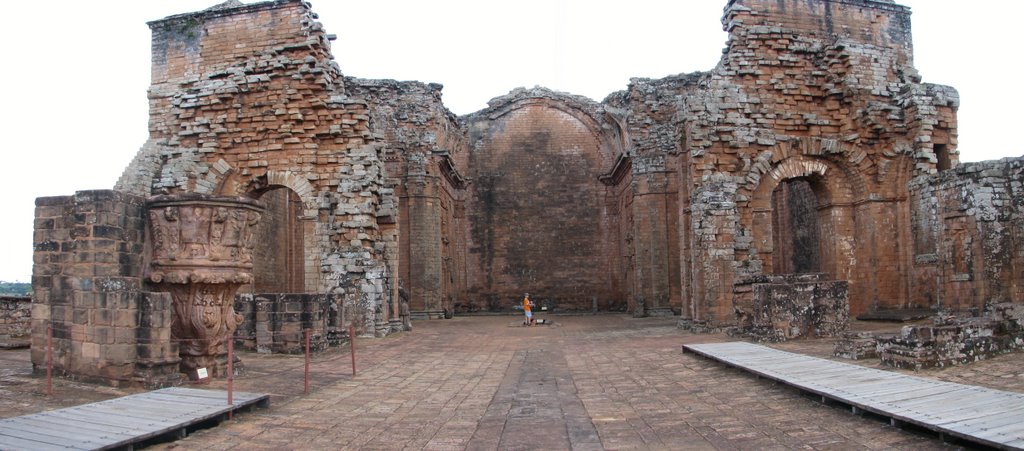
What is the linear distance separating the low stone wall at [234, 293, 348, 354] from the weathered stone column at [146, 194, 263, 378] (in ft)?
10.1

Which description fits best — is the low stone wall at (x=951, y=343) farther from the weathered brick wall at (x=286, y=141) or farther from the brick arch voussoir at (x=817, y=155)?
the weathered brick wall at (x=286, y=141)

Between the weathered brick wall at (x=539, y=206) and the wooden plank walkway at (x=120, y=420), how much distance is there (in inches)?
895

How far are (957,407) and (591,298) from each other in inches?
935

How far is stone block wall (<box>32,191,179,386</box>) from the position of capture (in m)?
7.72

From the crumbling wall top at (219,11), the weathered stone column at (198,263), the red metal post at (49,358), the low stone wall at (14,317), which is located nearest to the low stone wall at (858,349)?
the weathered stone column at (198,263)

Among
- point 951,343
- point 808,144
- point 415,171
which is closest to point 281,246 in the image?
point 415,171

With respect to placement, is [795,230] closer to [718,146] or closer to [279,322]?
[718,146]

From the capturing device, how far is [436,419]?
257 inches

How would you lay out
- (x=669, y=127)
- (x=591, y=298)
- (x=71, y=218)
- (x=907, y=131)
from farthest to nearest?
1. (x=591, y=298)
2. (x=669, y=127)
3. (x=907, y=131)
4. (x=71, y=218)

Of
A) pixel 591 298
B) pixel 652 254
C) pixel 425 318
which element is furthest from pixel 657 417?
pixel 591 298

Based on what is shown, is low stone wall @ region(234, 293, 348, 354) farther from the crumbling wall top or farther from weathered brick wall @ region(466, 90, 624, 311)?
weathered brick wall @ region(466, 90, 624, 311)

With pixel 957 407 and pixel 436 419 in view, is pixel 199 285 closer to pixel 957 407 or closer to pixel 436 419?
pixel 436 419

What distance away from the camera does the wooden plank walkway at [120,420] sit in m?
4.74

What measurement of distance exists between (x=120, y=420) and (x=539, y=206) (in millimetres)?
24793
